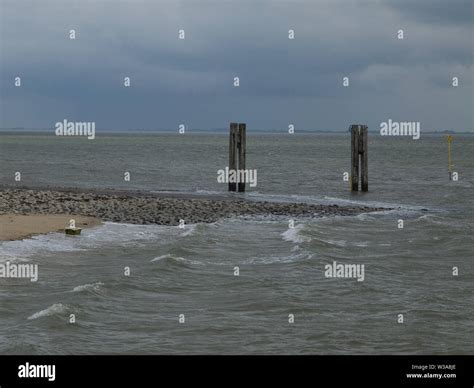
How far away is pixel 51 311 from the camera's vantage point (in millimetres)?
15953

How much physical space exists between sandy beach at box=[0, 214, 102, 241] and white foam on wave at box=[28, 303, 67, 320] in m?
8.34

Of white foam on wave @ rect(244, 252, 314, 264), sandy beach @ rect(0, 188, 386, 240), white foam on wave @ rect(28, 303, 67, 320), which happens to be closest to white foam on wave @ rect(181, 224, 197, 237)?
sandy beach @ rect(0, 188, 386, 240)

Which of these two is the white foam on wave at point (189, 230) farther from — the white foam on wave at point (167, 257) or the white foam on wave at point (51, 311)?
the white foam on wave at point (51, 311)

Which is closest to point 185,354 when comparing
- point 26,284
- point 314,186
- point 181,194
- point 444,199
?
point 26,284

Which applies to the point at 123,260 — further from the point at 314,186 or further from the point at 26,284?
the point at 314,186

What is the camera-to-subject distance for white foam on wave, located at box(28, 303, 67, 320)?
15.8 m

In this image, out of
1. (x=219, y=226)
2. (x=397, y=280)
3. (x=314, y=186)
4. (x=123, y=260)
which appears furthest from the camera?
(x=314, y=186)

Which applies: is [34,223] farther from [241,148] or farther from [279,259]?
[241,148]

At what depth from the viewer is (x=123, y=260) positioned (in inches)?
875

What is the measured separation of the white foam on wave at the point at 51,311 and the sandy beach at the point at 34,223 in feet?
27.3

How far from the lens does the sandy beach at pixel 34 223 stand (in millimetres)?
25219

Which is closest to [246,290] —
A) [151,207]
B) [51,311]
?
[51,311]

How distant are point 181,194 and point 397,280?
2052 centimetres

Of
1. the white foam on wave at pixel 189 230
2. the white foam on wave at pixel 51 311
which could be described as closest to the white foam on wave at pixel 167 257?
the white foam on wave at pixel 189 230
